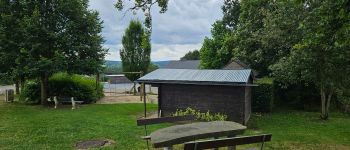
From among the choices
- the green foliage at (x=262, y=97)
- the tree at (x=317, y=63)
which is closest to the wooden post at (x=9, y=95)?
the green foliage at (x=262, y=97)

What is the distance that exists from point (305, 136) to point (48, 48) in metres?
15.5

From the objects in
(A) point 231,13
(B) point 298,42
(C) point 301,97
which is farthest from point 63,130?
(A) point 231,13

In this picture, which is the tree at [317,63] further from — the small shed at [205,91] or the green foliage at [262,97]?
the small shed at [205,91]

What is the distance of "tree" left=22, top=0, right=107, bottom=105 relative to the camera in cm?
2028

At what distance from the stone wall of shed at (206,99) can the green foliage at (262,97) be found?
5086 mm

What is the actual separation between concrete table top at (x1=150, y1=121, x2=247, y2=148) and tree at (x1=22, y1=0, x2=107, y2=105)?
45.3 feet

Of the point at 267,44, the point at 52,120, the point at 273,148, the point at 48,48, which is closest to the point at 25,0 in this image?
the point at 48,48

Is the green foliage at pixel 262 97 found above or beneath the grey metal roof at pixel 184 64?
beneath

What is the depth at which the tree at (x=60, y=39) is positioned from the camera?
2028 centimetres

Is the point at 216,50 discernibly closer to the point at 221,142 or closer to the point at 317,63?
the point at 317,63

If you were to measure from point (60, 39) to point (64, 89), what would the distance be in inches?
156

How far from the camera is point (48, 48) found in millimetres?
21500

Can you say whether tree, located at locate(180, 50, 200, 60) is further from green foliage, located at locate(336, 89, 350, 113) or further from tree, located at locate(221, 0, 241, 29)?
green foliage, located at locate(336, 89, 350, 113)

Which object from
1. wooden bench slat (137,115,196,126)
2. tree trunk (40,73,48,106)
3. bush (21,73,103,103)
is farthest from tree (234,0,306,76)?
tree trunk (40,73,48,106)
